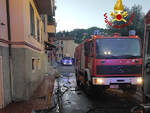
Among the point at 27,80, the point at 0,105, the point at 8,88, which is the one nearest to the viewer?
the point at 0,105

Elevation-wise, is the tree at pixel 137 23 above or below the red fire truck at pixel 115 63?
above

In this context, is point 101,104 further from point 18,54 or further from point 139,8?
point 139,8

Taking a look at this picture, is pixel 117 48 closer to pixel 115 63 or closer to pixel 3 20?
pixel 115 63

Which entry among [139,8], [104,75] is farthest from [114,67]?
[139,8]

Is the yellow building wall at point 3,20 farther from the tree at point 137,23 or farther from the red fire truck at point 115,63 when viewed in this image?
the tree at point 137,23

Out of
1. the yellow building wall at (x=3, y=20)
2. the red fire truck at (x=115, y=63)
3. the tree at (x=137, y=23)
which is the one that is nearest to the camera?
the yellow building wall at (x=3, y=20)

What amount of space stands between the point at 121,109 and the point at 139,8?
15131mm

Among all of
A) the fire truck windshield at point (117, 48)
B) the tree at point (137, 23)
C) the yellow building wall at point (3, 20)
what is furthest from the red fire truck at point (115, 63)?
the tree at point (137, 23)

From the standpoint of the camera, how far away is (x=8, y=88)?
5473 millimetres

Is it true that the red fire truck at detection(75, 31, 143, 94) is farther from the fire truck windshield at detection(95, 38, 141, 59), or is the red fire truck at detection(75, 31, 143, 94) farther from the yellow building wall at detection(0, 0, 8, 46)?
the yellow building wall at detection(0, 0, 8, 46)

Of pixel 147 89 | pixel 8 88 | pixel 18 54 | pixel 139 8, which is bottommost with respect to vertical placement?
pixel 8 88

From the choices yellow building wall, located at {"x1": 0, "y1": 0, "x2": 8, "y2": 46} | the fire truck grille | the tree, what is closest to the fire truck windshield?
the fire truck grille

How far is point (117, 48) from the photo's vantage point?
589cm

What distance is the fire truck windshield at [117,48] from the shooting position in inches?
229
